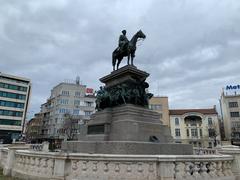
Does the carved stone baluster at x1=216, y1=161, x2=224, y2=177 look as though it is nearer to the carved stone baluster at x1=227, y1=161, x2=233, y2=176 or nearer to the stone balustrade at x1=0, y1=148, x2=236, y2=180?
the stone balustrade at x1=0, y1=148, x2=236, y2=180

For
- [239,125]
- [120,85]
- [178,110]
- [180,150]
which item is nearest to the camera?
[180,150]

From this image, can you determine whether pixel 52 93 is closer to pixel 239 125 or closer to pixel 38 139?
pixel 38 139

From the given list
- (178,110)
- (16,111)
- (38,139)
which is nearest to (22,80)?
(16,111)

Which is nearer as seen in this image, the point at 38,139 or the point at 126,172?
the point at 126,172

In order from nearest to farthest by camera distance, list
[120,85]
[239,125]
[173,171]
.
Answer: [173,171], [120,85], [239,125]

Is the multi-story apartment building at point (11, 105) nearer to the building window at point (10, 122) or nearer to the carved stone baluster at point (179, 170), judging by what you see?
the building window at point (10, 122)

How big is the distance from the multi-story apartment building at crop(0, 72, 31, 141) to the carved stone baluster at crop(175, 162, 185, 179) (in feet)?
211

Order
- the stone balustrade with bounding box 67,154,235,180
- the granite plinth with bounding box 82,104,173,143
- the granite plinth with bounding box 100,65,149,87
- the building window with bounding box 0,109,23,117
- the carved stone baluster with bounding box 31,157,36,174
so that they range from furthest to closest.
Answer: the building window with bounding box 0,109,23,117 → the granite plinth with bounding box 100,65,149,87 → the granite plinth with bounding box 82,104,173,143 → the carved stone baluster with bounding box 31,157,36,174 → the stone balustrade with bounding box 67,154,235,180

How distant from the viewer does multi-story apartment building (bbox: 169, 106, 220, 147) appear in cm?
6850

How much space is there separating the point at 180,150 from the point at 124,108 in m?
3.83

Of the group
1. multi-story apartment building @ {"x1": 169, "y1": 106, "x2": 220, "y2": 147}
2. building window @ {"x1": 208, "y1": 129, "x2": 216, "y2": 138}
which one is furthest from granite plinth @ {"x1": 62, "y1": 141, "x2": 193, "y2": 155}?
multi-story apartment building @ {"x1": 169, "y1": 106, "x2": 220, "y2": 147}

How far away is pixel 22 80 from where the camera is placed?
2687 inches

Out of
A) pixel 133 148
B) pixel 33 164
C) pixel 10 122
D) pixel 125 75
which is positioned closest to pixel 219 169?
pixel 133 148

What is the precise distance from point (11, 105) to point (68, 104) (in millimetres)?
16862
